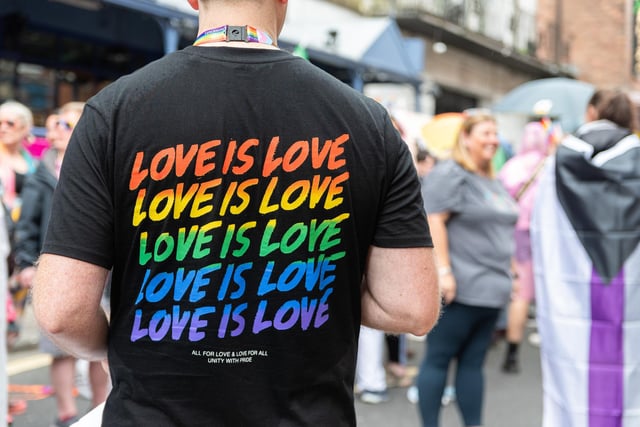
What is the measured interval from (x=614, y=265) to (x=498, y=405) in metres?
2.12

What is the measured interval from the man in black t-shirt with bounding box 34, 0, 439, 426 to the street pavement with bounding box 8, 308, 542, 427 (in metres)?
3.61

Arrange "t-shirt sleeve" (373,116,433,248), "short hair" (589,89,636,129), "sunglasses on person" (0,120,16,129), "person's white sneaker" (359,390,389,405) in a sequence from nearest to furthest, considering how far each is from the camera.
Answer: "t-shirt sleeve" (373,116,433,248)
"short hair" (589,89,636,129)
"sunglasses on person" (0,120,16,129)
"person's white sneaker" (359,390,389,405)

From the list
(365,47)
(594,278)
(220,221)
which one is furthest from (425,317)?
(365,47)

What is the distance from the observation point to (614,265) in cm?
365

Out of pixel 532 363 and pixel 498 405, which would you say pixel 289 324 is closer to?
pixel 498 405

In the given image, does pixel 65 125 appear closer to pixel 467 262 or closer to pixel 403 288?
pixel 467 262

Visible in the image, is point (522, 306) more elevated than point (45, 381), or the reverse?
point (522, 306)

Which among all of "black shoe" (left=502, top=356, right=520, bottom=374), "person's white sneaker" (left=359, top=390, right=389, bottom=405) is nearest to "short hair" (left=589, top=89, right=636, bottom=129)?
"person's white sneaker" (left=359, top=390, right=389, bottom=405)

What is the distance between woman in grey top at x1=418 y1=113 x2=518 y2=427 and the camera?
162 inches

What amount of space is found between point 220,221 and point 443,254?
9.04 ft

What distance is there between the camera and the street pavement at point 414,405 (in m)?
5.05

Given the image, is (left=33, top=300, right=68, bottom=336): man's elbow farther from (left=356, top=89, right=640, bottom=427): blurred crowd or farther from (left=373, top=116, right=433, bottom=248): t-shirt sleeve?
(left=356, top=89, right=640, bottom=427): blurred crowd

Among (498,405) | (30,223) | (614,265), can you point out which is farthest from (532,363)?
(30,223)

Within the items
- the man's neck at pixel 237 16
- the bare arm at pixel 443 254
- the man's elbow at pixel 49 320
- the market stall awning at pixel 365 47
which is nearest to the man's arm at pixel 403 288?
the man's neck at pixel 237 16
